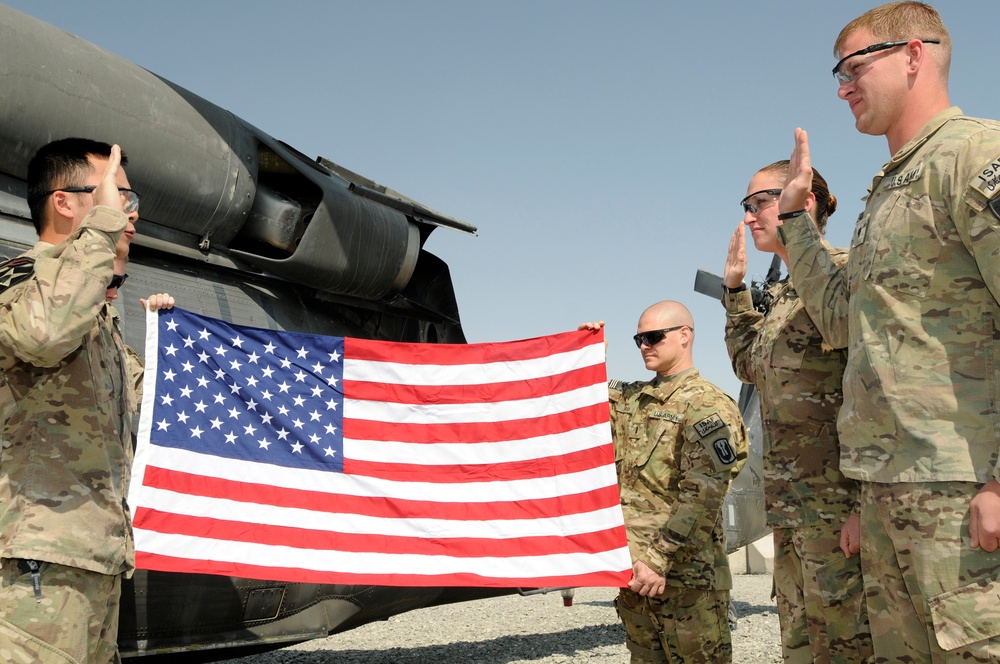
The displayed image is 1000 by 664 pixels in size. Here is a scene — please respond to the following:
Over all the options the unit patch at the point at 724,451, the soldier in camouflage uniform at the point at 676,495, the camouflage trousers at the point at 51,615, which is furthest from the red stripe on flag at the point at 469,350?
the camouflage trousers at the point at 51,615

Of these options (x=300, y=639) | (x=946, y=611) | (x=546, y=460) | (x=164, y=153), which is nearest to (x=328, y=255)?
(x=164, y=153)

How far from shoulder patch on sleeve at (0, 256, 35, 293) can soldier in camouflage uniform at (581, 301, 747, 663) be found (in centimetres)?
264

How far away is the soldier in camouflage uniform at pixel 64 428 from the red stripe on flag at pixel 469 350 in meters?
1.78

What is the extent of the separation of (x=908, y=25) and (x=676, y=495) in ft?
7.89

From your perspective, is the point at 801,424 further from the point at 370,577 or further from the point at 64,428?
the point at 64,428

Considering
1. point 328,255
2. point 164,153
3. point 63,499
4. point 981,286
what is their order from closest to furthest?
1. point 981,286
2. point 63,499
3. point 164,153
4. point 328,255

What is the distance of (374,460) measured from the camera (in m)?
4.29

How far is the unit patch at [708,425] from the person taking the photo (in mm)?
3926

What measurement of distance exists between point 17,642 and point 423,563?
80.5 inches

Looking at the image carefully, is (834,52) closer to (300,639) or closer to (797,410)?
(797,410)

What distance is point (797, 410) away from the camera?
125 inches

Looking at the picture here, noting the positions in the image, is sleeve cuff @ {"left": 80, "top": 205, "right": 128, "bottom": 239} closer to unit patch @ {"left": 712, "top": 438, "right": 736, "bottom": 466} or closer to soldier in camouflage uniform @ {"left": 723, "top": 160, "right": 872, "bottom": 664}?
soldier in camouflage uniform @ {"left": 723, "top": 160, "right": 872, "bottom": 664}

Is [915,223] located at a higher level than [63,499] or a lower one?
higher

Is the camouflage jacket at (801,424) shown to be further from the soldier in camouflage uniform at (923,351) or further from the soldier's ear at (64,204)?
the soldier's ear at (64,204)
